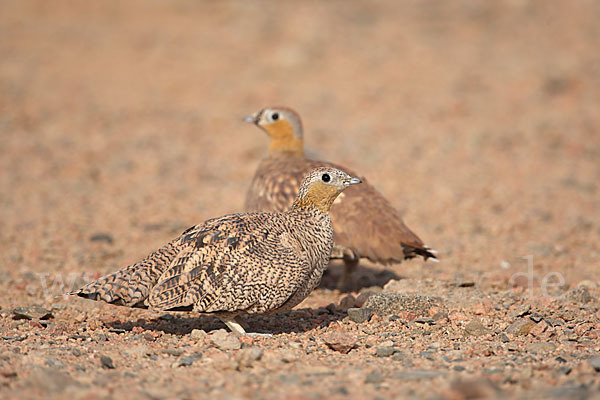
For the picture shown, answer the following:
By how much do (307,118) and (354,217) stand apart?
783 cm

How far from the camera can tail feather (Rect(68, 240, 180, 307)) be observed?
4848 mm

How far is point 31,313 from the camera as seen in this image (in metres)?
5.79

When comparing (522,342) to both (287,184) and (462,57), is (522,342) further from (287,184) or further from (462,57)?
(462,57)

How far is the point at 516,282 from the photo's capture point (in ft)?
23.5

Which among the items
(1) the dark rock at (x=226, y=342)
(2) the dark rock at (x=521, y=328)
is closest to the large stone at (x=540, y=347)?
(2) the dark rock at (x=521, y=328)

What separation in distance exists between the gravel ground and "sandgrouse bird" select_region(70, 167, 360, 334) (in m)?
0.29

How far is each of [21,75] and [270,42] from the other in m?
5.69

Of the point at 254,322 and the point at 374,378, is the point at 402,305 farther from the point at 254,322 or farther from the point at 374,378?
the point at 374,378

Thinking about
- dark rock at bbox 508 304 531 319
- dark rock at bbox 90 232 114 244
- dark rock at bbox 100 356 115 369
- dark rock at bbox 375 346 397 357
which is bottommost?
dark rock at bbox 100 356 115 369

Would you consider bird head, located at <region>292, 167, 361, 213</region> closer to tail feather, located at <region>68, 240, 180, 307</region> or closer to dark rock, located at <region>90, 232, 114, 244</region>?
tail feather, located at <region>68, 240, 180, 307</region>

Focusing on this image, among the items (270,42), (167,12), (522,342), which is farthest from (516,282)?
(167,12)

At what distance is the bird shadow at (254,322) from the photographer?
5.60 metres

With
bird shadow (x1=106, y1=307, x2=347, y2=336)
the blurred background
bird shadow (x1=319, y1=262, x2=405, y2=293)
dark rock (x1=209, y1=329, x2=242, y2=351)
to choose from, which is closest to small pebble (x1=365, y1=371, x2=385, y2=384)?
dark rock (x1=209, y1=329, x2=242, y2=351)

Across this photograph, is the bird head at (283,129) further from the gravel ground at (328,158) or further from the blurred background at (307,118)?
the blurred background at (307,118)
